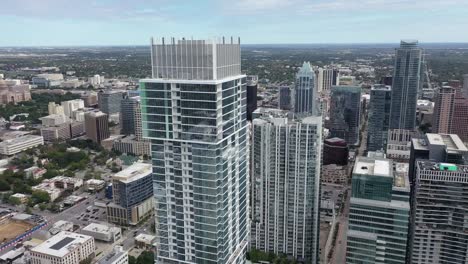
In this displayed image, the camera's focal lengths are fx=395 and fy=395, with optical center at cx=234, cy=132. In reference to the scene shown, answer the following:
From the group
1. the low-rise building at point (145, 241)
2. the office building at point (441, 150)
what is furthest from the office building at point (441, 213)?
the low-rise building at point (145, 241)

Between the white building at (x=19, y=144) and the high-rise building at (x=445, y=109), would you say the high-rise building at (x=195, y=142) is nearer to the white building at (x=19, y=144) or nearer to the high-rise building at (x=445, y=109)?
the high-rise building at (x=445, y=109)

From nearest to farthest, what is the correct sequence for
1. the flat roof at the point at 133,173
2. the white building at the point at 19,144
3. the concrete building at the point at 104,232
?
the concrete building at the point at 104,232, the flat roof at the point at 133,173, the white building at the point at 19,144

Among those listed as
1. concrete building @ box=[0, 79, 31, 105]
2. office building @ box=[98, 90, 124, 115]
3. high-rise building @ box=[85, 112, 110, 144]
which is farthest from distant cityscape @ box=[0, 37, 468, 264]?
concrete building @ box=[0, 79, 31, 105]

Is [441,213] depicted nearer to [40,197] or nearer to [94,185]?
[94,185]

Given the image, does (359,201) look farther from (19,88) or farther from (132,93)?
(19,88)

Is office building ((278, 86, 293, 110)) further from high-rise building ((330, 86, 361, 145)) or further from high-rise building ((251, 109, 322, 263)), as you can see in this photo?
high-rise building ((251, 109, 322, 263))

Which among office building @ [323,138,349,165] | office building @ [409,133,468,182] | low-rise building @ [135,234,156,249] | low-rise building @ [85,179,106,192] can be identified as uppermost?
office building @ [409,133,468,182]

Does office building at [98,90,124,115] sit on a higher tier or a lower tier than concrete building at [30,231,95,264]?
higher
